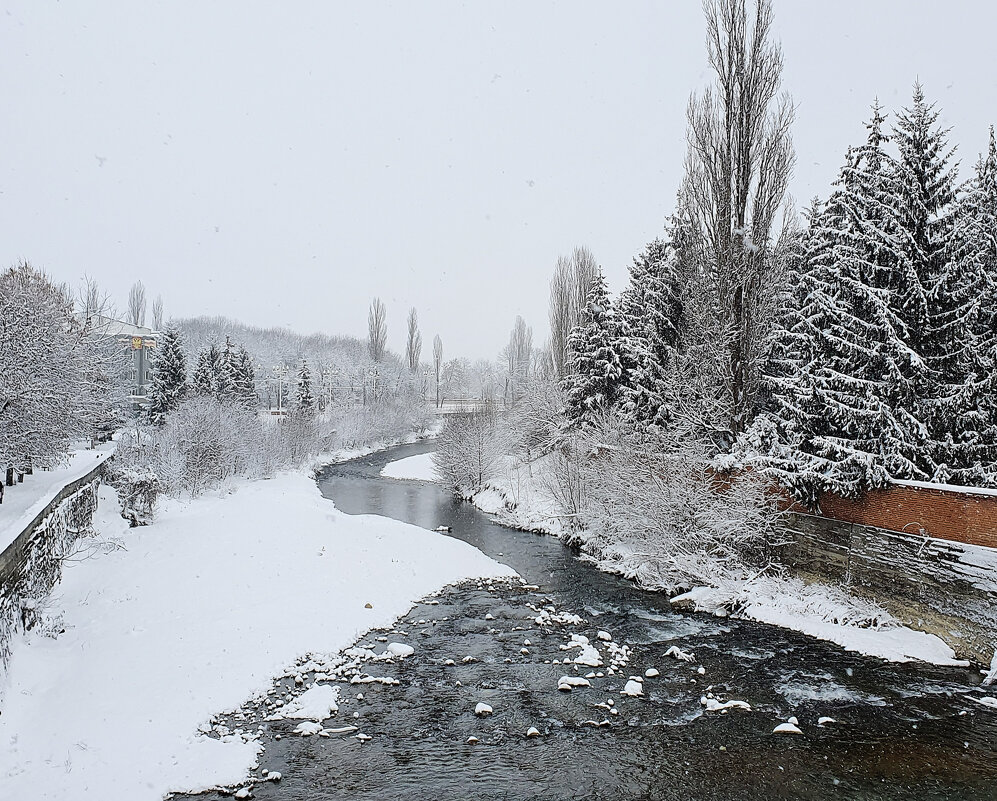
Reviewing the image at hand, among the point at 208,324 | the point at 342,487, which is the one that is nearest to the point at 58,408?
the point at 342,487

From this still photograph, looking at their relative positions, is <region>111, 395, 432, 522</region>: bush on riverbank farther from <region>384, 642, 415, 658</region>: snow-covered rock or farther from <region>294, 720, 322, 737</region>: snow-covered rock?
<region>294, 720, 322, 737</region>: snow-covered rock

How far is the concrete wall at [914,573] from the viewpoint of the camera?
11422 mm

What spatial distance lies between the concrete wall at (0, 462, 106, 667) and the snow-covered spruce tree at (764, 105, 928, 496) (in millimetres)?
15816

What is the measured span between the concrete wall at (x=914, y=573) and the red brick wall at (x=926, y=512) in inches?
6.8

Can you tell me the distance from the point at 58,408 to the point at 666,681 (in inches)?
906

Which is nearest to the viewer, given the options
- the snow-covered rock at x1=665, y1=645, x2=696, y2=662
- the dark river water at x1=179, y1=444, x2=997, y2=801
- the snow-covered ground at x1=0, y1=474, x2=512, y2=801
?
the snow-covered ground at x1=0, y1=474, x2=512, y2=801

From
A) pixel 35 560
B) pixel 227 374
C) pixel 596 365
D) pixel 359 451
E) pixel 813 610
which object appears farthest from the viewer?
pixel 359 451

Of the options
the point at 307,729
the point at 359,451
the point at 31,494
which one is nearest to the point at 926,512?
the point at 307,729

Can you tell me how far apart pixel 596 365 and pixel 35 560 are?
19.4 meters

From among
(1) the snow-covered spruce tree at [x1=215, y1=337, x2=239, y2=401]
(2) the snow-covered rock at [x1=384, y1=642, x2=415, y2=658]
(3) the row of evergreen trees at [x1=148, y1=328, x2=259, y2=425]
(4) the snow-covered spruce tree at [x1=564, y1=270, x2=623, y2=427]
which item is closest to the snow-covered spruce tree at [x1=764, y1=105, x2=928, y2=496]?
(4) the snow-covered spruce tree at [x1=564, y1=270, x2=623, y2=427]

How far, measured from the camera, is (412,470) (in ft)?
132

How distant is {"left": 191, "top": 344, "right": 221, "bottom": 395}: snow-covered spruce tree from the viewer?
43281 mm

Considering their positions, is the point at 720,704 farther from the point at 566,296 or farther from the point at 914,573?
the point at 566,296

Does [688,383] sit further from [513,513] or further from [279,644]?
[279,644]
